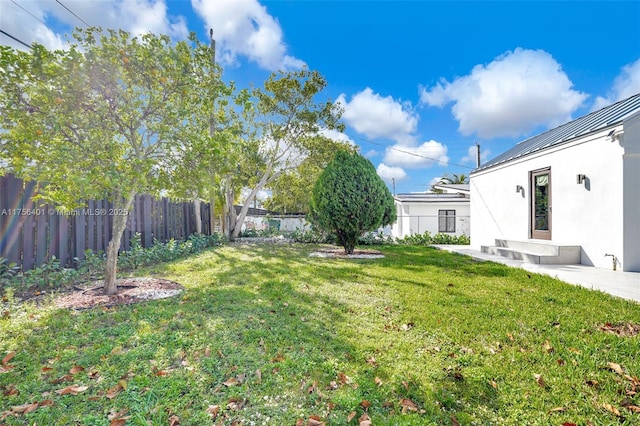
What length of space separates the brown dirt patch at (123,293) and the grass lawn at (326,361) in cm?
32

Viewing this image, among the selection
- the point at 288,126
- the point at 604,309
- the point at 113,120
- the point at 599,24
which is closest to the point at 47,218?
the point at 113,120

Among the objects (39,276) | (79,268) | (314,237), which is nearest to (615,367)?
(39,276)

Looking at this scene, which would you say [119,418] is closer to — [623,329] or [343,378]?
[343,378]

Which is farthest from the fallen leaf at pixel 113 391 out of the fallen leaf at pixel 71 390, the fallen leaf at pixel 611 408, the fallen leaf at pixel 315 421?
the fallen leaf at pixel 611 408

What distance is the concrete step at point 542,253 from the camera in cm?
706

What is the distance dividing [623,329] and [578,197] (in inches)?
208

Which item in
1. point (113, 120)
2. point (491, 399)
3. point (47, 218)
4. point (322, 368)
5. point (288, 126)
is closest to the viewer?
point (491, 399)

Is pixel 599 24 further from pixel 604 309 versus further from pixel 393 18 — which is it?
pixel 604 309

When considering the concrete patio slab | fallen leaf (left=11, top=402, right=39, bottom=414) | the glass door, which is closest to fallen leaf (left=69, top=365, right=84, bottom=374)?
fallen leaf (left=11, top=402, right=39, bottom=414)

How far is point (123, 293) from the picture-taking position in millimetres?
4297

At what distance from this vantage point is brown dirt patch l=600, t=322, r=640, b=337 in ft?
9.85

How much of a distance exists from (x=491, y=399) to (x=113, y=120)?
5.21 meters

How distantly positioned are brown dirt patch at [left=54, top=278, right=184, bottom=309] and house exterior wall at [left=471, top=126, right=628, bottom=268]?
8760 mm

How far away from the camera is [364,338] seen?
2.98 meters
